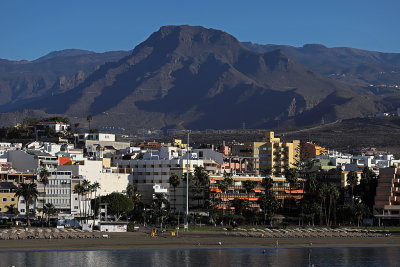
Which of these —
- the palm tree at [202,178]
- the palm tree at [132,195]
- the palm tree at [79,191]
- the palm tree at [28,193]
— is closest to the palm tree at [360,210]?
the palm tree at [202,178]

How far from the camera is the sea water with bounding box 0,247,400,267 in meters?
94.7

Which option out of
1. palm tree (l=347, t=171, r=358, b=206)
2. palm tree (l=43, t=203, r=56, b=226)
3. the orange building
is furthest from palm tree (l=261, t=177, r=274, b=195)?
palm tree (l=43, t=203, r=56, b=226)

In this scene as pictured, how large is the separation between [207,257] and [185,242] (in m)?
13.2

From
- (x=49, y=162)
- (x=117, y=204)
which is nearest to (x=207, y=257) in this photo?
(x=117, y=204)

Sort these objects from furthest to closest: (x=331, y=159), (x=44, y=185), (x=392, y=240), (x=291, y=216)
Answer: (x=331, y=159) < (x=291, y=216) < (x=44, y=185) < (x=392, y=240)

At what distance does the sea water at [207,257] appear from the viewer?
311 feet

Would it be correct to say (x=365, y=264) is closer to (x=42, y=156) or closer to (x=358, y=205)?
(x=358, y=205)

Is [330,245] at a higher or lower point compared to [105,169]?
lower

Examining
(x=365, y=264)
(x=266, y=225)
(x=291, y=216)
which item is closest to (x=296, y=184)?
(x=291, y=216)

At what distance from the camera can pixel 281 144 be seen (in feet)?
621

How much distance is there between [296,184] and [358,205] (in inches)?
650

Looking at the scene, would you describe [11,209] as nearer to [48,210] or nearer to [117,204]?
[48,210]

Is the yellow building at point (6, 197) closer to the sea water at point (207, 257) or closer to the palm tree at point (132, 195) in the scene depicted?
the palm tree at point (132, 195)

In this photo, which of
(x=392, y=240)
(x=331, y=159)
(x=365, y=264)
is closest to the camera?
(x=365, y=264)
